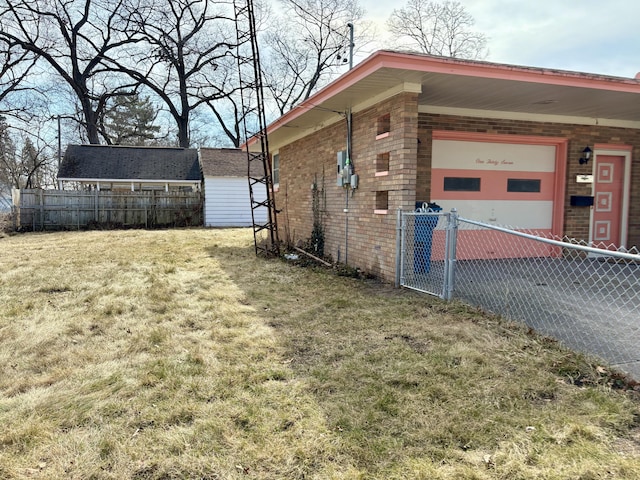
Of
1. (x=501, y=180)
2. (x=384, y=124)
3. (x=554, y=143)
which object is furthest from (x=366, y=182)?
(x=554, y=143)

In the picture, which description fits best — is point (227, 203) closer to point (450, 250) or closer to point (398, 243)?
point (398, 243)

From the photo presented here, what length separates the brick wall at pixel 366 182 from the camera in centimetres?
584

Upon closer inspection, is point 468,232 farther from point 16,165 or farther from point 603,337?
point 16,165

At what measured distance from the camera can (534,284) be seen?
602 centimetres

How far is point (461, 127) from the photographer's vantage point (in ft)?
24.1

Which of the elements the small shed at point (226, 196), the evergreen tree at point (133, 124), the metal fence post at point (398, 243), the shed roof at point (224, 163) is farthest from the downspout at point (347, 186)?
the evergreen tree at point (133, 124)

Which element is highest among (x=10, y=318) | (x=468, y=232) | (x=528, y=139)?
(x=528, y=139)

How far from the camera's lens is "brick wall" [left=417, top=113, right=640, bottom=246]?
719 centimetres

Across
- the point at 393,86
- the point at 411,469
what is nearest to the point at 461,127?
the point at 393,86

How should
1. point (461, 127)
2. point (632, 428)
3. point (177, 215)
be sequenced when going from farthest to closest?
point (177, 215)
point (461, 127)
point (632, 428)

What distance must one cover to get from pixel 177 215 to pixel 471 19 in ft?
70.2

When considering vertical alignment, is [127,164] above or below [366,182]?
above

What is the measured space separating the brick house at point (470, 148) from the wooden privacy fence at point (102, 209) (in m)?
12.5

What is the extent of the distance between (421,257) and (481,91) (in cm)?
251
